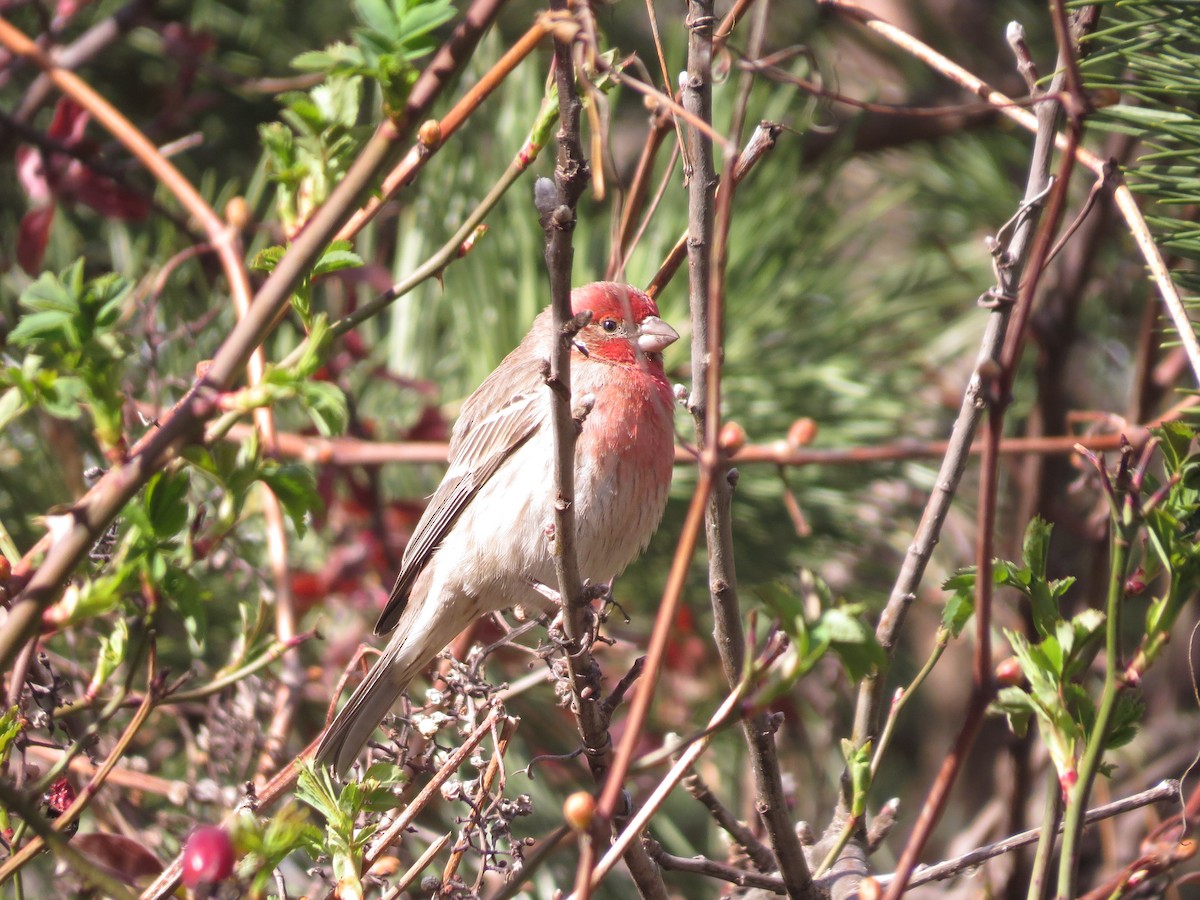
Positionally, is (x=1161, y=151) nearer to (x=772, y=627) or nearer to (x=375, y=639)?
(x=772, y=627)

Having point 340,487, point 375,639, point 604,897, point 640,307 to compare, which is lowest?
point 604,897

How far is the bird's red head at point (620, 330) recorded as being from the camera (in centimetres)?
359

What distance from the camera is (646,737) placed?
428cm

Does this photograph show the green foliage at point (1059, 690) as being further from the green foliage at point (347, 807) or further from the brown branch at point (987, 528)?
the green foliage at point (347, 807)

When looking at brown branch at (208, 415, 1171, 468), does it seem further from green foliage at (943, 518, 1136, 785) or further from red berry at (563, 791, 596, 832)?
red berry at (563, 791, 596, 832)

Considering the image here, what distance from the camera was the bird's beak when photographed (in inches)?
139

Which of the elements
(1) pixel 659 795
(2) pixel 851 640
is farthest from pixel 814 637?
(1) pixel 659 795

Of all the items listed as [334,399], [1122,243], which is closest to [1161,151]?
[334,399]

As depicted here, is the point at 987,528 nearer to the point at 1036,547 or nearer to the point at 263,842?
the point at 1036,547

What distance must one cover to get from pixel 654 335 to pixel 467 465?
2.32ft

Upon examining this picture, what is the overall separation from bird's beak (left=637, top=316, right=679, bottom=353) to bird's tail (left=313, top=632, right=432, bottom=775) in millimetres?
1096

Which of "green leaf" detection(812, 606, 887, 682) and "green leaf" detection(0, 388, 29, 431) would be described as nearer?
"green leaf" detection(812, 606, 887, 682)

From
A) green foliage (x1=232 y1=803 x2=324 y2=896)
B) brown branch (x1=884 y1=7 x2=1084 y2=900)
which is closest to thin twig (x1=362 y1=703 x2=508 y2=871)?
green foliage (x1=232 y1=803 x2=324 y2=896)

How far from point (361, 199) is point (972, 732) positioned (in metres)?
0.98
